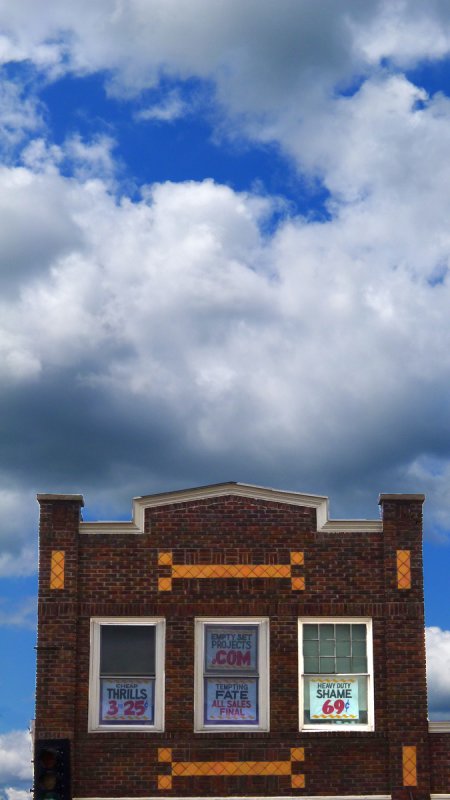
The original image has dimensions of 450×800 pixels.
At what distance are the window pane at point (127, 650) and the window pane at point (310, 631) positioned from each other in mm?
2879

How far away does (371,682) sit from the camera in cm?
2227

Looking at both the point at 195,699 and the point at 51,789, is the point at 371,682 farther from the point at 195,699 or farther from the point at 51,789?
the point at 51,789

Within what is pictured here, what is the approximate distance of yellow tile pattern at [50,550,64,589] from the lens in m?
22.4

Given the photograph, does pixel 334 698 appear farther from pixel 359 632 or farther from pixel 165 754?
pixel 165 754

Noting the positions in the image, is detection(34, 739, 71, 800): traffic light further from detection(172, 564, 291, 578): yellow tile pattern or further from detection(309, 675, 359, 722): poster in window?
detection(309, 675, 359, 722): poster in window

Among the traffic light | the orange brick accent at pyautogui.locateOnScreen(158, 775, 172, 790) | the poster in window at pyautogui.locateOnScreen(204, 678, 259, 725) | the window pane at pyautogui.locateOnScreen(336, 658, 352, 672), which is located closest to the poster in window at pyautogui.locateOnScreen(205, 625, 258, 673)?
the poster in window at pyautogui.locateOnScreen(204, 678, 259, 725)

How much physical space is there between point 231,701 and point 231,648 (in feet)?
Answer: 3.19

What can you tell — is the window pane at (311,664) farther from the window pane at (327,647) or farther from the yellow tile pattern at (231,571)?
the yellow tile pattern at (231,571)

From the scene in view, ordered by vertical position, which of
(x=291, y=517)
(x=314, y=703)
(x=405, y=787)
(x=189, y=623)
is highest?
(x=291, y=517)

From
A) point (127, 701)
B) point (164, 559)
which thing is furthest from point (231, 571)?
point (127, 701)

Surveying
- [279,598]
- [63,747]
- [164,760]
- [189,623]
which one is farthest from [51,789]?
[279,598]

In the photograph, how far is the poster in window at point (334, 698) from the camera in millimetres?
22203

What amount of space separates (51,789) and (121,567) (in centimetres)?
441

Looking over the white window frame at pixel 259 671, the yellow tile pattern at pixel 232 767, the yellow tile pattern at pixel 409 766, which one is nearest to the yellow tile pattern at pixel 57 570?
the white window frame at pixel 259 671
